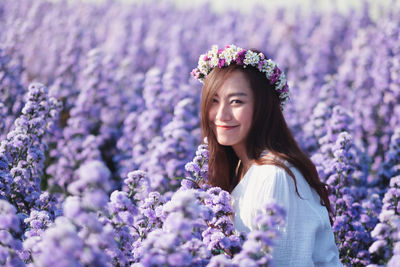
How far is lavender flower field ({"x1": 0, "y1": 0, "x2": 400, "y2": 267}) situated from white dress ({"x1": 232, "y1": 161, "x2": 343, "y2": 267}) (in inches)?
8.9

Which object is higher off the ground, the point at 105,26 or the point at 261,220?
the point at 105,26

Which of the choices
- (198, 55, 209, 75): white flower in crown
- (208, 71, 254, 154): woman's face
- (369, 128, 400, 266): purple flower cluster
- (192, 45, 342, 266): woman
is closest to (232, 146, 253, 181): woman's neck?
(192, 45, 342, 266): woman

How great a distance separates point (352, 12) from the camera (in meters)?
11.6

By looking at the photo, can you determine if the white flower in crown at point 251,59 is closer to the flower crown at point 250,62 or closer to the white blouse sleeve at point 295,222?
the flower crown at point 250,62

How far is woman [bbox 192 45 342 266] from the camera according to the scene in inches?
98.3

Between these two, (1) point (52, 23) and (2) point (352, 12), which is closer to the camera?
(1) point (52, 23)

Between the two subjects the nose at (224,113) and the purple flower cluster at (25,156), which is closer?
the nose at (224,113)

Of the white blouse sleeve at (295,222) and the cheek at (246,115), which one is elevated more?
the cheek at (246,115)

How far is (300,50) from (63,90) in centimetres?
599

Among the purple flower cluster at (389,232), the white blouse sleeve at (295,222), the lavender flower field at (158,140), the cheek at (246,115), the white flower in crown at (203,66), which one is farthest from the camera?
the white flower in crown at (203,66)

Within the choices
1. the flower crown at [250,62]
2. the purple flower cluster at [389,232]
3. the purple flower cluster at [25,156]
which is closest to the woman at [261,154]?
the flower crown at [250,62]

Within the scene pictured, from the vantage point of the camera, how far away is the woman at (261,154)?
8.20ft

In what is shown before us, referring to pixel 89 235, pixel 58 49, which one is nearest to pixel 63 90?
pixel 58 49

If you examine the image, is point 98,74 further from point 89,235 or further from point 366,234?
point 89,235
